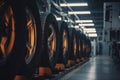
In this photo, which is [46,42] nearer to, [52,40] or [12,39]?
[52,40]

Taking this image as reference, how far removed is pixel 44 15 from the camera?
5.67m

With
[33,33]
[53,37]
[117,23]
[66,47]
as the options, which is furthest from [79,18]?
[33,33]

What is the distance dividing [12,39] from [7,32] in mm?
128

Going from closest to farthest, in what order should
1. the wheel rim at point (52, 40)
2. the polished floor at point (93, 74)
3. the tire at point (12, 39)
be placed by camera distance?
the tire at point (12, 39) → the wheel rim at point (52, 40) → the polished floor at point (93, 74)

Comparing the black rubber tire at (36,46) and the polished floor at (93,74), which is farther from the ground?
the black rubber tire at (36,46)

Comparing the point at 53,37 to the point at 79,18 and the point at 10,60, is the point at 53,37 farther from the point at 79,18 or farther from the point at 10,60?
the point at 79,18

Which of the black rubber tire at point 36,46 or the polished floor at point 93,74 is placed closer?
the black rubber tire at point 36,46

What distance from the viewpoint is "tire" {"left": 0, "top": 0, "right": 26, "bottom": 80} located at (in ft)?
11.3

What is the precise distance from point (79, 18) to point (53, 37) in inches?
842

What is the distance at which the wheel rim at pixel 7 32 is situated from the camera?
11.4 feet

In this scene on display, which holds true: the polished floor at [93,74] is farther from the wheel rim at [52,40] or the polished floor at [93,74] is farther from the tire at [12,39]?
the tire at [12,39]

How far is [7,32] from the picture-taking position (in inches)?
137

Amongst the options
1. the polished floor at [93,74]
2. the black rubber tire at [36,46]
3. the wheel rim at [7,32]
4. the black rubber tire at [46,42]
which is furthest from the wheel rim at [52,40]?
the wheel rim at [7,32]

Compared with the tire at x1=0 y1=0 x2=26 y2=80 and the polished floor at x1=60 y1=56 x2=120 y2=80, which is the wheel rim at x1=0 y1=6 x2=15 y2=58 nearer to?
the tire at x1=0 y1=0 x2=26 y2=80
